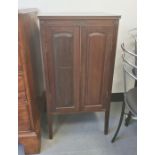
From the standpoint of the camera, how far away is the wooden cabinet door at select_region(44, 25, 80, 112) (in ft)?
4.91

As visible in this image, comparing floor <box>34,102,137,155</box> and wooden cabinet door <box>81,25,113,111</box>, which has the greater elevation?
wooden cabinet door <box>81,25,113,111</box>

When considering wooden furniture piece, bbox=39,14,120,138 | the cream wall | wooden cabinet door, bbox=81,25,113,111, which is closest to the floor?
wooden furniture piece, bbox=39,14,120,138

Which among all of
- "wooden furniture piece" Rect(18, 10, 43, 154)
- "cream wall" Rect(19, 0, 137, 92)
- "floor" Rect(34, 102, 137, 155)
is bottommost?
"floor" Rect(34, 102, 137, 155)

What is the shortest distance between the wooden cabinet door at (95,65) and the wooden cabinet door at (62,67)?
0.06m

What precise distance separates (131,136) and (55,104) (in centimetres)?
80

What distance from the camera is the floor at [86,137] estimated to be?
66.9 inches

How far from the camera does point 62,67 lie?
1.61 m

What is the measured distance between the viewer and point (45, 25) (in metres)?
1.44

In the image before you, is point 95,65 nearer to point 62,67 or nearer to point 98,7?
point 62,67

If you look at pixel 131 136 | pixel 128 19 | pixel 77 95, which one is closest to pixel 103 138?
pixel 131 136

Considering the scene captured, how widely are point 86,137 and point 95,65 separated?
2.31 feet

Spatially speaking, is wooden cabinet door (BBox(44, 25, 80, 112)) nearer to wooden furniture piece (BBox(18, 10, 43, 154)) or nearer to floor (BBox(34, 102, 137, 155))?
wooden furniture piece (BBox(18, 10, 43, 154))

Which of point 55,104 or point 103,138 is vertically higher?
point 55,104
